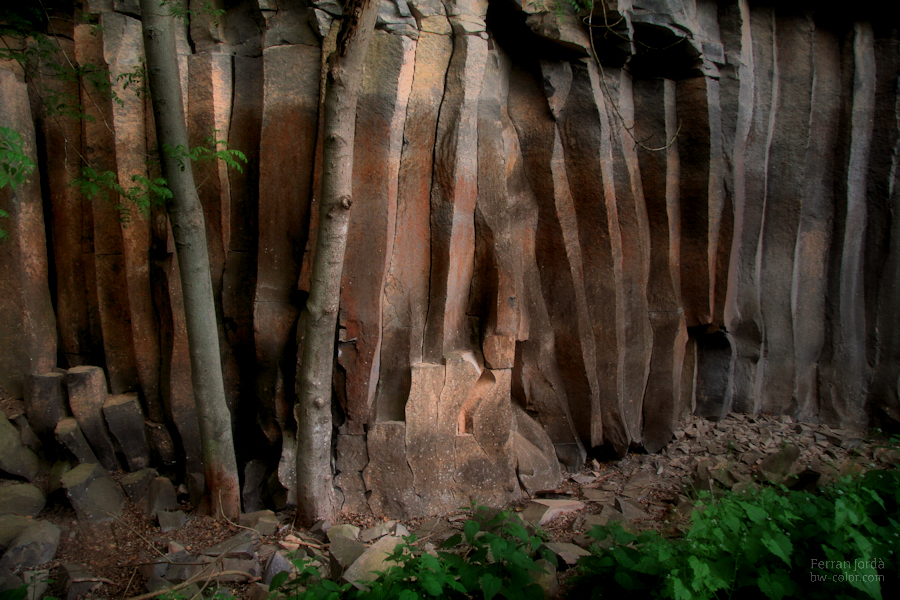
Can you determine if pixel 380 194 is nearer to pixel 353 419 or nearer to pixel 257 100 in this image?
pixel 257 100

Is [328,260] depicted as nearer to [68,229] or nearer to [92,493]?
[92,493]

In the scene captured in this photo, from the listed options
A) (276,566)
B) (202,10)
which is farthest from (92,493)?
(202,10)

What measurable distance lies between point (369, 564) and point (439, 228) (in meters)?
2.18

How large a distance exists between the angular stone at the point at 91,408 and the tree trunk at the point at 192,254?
36.8 inches

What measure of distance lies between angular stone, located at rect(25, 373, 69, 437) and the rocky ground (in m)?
0.33

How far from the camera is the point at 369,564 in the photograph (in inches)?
104

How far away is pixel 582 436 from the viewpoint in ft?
14.9

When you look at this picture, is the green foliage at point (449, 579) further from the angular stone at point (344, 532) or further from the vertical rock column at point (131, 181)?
the vertical rock column at point (131, 181)

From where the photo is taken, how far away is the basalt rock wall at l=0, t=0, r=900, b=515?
3.59 meters

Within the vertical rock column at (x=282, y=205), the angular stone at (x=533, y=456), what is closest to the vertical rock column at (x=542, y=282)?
the angular stone at (x=533, y=456)

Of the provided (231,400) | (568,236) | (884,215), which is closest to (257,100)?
(231,400)

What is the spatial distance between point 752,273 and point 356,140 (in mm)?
4164

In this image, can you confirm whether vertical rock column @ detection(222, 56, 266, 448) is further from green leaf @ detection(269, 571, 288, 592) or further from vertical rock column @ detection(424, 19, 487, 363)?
green leaf @ detection(269, 571, 288, 592)

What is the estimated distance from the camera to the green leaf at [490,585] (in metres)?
2.21
